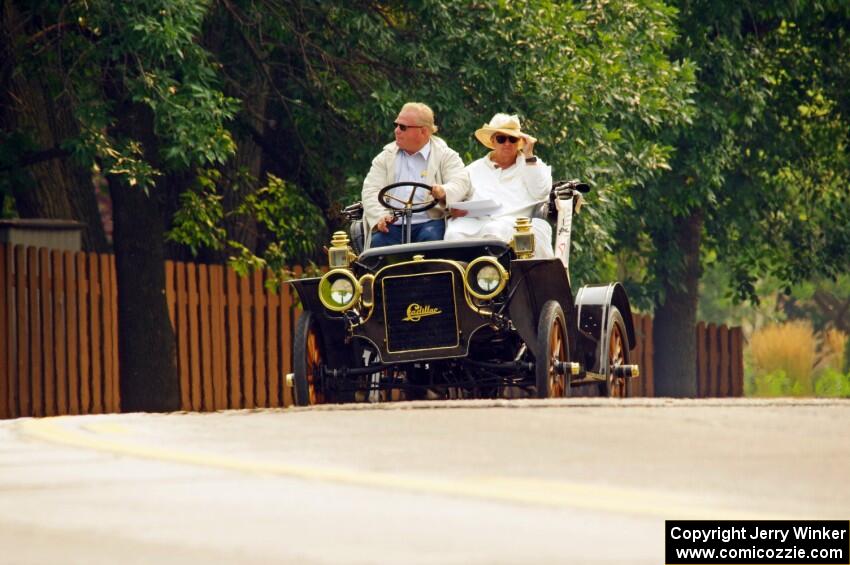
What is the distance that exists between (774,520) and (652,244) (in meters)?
26.3

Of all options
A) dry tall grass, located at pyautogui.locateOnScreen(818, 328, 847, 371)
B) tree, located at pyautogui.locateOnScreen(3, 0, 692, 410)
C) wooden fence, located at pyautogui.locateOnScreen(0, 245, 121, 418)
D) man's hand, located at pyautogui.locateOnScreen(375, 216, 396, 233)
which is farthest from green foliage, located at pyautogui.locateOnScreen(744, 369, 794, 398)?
man's hand, located at pyautogui.locateOnScreen(375, 216, 396, 233)

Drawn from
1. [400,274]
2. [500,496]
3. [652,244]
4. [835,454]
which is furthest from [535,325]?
[652,244]

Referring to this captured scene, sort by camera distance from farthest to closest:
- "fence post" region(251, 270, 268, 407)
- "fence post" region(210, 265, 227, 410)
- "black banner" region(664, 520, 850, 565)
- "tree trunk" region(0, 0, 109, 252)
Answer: "fence post" region(251, 270, 268, 407) < "fence post" region(210, 265, 227, 410) < "tree trunk" region(0, 0, 109, 252) < "black banner" region(664, 520, 850, 565)

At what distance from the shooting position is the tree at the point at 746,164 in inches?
1082

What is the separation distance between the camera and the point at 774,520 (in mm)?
5473

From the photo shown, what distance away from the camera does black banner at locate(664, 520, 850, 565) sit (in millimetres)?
5074

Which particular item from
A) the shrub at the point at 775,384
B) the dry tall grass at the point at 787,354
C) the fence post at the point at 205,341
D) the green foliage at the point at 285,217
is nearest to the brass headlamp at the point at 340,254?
the green foliage at the point at 285,217

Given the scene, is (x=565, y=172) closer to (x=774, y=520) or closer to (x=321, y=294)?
(x=321, y=294)

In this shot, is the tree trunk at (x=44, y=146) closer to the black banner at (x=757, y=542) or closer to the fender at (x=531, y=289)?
the fender at (x=531, y=289)

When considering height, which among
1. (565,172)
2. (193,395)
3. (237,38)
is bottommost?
(193,395)

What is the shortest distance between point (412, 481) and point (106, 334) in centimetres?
1349

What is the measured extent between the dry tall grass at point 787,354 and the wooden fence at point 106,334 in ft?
43.3

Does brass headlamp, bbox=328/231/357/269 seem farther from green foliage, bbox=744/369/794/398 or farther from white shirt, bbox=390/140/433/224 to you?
green foliage, bbox=744/369/794/398

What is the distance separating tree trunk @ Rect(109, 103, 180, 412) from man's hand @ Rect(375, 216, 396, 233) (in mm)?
6408
